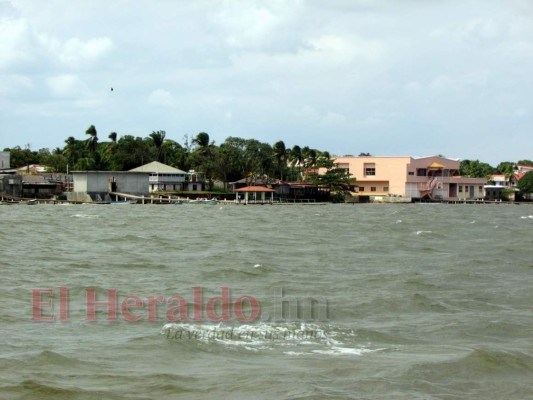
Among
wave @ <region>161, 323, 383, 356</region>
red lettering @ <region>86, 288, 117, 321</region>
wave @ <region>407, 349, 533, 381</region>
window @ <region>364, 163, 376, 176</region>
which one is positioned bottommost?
wave @ <region>407, 349, 533, 381</region>

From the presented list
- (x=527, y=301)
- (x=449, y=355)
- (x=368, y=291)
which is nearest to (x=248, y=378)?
(x=449, y=355)

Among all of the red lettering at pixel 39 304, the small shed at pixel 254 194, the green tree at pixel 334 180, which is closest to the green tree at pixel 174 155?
the small shed at pixel 254 194

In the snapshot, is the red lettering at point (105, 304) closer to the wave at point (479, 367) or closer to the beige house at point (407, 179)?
the wave at point (479, 367)

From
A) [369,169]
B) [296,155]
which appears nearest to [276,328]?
[369,169]

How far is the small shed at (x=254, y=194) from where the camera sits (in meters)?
86.8

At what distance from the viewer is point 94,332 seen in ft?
40.9

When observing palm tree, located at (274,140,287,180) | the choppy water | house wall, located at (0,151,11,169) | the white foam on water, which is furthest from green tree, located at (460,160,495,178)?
the white foam on water

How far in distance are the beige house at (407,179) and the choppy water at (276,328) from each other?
80121mm

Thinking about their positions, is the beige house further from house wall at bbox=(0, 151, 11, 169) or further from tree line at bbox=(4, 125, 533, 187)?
house wall at bbox=(0, 151, 11, 169)

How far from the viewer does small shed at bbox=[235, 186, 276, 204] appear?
3415 inches

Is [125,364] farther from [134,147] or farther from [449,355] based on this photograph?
[134,147]

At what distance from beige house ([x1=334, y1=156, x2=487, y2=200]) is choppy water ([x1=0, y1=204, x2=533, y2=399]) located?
8012 centimetres

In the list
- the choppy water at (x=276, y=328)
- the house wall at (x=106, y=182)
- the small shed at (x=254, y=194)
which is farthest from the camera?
the small shed at (x=254, y=194)

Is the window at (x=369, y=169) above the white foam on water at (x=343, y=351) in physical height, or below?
above
